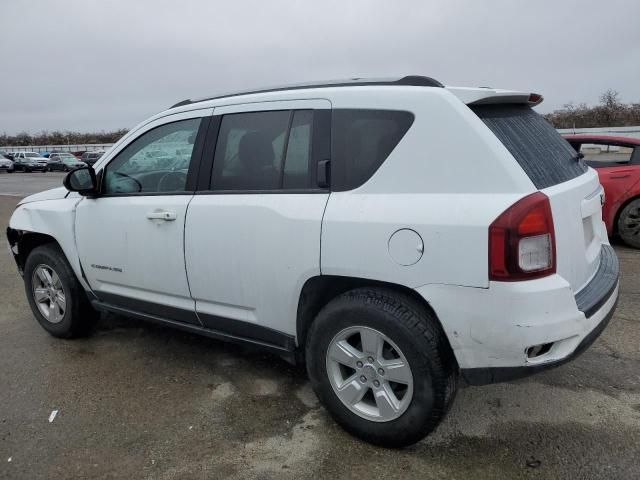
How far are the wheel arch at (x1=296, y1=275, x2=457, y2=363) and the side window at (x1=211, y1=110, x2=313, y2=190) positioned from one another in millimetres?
530

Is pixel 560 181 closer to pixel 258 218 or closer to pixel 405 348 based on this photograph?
pixel 405 348

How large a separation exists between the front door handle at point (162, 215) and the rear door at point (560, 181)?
1.88 meters

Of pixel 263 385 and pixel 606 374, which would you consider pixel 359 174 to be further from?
pixel 606 374

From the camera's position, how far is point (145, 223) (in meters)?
3.48

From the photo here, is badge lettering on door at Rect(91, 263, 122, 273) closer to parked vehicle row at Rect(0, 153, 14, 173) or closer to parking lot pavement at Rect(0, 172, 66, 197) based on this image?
parking lot pavement at Rect(0, 172, 66, 197)

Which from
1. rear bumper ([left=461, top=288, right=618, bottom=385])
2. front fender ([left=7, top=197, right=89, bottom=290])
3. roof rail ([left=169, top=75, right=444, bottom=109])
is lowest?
rear bumper ([left=461, top=288, right=618, bottom=385])

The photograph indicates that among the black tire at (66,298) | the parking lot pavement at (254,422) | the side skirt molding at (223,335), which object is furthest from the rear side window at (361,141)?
the black tire at (66,298)

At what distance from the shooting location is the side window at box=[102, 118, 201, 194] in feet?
11.4

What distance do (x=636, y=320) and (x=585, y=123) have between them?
34891mm

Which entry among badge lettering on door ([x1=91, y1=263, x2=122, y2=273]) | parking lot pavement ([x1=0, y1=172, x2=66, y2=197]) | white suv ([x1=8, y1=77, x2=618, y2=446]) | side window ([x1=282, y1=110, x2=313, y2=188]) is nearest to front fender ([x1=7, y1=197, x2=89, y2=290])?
badge lettering on door ([x1=91, y1=263, x2=122, y2=273])

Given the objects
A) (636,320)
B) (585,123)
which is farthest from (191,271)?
(585,123)

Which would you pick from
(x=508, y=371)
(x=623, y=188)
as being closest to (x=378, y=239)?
(x=508, y=371)

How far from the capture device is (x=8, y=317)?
5043mm

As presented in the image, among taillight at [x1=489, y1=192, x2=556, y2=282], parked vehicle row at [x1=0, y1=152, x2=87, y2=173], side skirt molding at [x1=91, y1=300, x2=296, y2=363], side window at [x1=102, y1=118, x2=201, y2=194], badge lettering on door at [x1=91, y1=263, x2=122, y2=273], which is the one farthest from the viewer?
parked vehicle row at [x1=0, y1=152, x2=87, y2=173]
